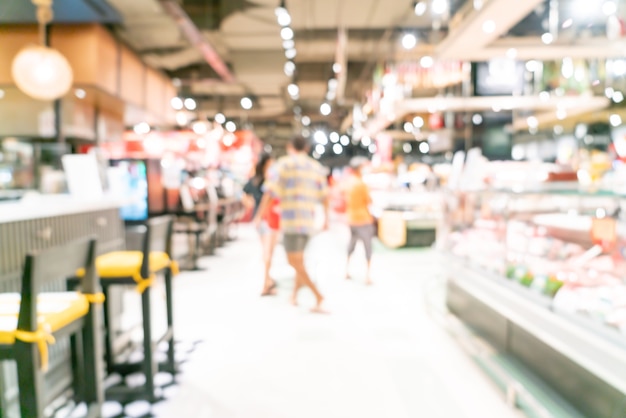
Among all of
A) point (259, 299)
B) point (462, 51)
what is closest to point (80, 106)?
point (259, 299)

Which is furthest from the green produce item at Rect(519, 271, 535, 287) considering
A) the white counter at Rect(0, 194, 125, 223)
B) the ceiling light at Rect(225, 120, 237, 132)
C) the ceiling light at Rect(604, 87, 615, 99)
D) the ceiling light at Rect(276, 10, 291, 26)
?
the ceiling light at Rect(225, 120, 237, 132)

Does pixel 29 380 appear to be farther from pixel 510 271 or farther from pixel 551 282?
pixel 510 271

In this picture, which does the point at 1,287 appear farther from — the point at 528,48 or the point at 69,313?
the point at 528,48

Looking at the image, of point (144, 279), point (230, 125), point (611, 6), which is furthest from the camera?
point (230, 125)

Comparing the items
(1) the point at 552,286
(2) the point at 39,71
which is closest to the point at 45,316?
(1) the point at 552,286

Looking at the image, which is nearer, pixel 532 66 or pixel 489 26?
pixel 489 26

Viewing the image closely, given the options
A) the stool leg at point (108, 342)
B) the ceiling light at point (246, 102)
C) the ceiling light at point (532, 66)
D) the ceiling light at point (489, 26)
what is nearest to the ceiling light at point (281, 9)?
the ceiling light at point (489, 26)

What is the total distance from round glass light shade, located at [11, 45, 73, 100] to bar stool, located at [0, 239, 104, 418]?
3.57 m

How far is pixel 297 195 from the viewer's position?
198 inches

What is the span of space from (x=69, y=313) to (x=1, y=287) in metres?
0.86

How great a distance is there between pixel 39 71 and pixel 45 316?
13.1ft

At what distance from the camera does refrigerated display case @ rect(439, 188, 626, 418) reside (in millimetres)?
2520

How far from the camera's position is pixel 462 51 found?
547cm

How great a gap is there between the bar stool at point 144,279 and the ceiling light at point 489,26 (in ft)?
10.5
